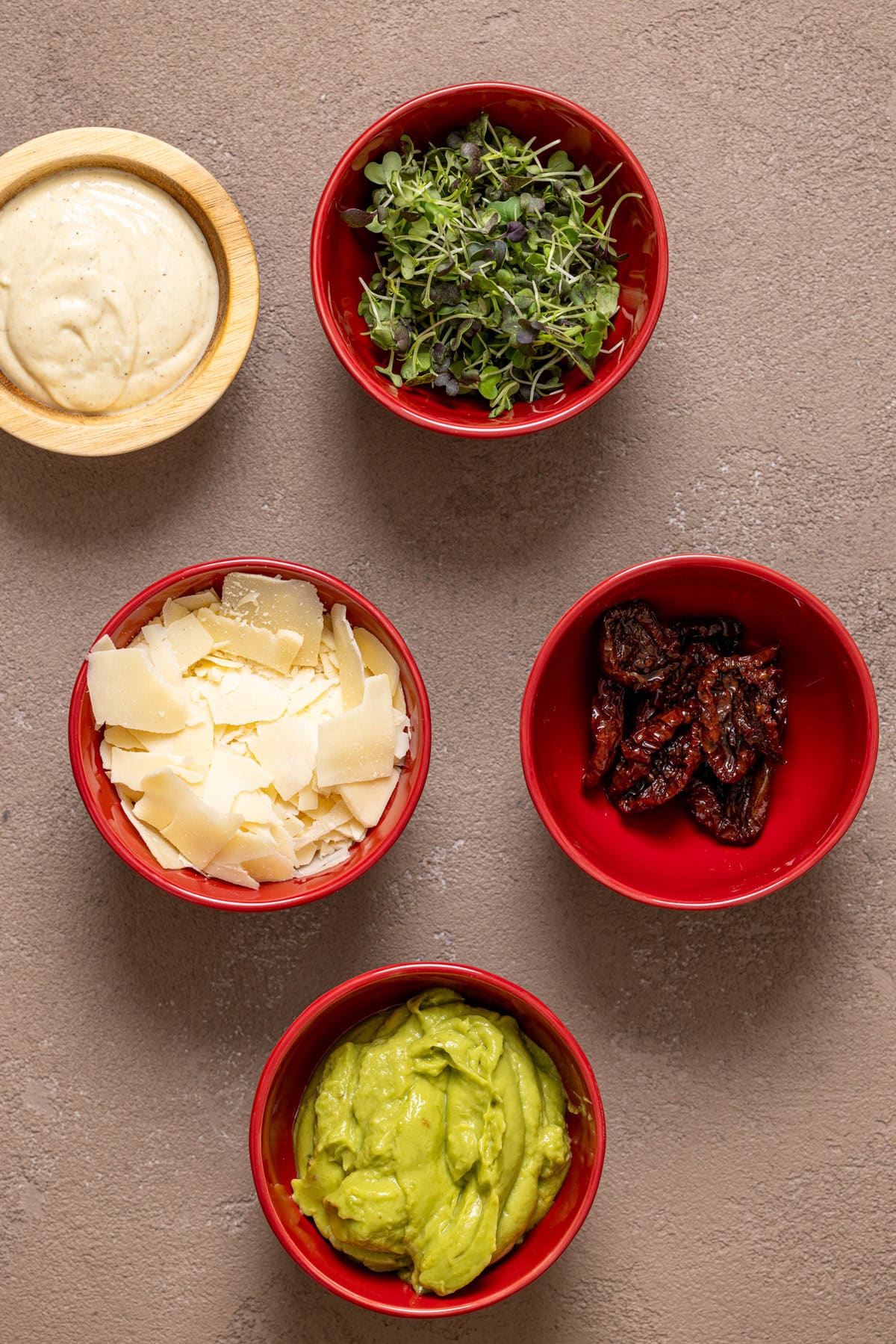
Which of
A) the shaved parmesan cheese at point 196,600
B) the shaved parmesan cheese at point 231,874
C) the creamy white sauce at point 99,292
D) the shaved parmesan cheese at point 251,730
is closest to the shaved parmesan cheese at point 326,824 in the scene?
the shaved parmesan cheese at point 251,730

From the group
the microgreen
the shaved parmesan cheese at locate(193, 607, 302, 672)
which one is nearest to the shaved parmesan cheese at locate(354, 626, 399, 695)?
the shaved parmesan cheese at locate(193, 607, 302, 672)

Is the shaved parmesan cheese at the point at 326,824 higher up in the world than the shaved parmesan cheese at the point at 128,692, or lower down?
lower down

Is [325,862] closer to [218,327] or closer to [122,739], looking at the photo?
[122,739]

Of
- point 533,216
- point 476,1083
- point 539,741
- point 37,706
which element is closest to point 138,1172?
point 476,1083

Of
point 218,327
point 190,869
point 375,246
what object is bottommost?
point 190,869

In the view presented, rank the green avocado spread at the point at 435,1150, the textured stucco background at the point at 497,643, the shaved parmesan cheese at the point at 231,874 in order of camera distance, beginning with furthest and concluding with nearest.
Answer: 1. the textured stucco background at the point at 497,643
2. the shaved parmesan cheese at the point at 231,874
3. the green avocado spread at the point at 435,1150

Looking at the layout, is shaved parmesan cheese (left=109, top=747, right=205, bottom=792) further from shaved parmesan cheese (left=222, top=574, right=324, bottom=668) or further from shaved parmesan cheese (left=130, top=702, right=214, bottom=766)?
shaved parmesan cheese (left=222, top=574, right=324, bottom=668)

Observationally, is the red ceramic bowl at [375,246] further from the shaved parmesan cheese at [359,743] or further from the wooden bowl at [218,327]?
the shaved parmesan cheese at [359,743]

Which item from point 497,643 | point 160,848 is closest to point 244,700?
point 160,848
